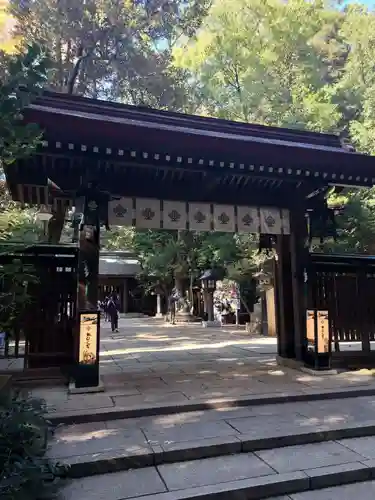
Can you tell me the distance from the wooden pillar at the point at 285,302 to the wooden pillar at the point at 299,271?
175mm

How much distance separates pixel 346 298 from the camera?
27.5 ft

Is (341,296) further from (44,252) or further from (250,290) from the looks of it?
(250,290)

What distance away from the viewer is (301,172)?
300 inches

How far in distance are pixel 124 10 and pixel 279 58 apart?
9.98 metres

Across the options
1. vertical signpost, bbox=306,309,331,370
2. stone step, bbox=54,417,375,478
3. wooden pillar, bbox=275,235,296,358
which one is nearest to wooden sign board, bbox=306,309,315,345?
vertical signpost, bbox=306,309,331,370

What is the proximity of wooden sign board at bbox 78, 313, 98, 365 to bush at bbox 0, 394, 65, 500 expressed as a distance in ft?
8.03

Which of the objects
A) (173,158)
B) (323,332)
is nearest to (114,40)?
(173,158)

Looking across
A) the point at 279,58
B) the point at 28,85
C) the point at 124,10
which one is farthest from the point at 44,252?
the point at 279,58

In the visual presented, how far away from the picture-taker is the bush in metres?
2.83

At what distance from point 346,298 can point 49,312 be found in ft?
20.3

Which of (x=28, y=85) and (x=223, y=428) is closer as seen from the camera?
(x=28, y=85)

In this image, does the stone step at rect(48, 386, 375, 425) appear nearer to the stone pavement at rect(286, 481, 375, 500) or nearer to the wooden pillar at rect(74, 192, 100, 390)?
the wooden pillar at rect(74, 192, 100, 390)

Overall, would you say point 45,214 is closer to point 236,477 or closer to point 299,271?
point 299,271

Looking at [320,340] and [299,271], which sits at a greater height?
[299,271]
